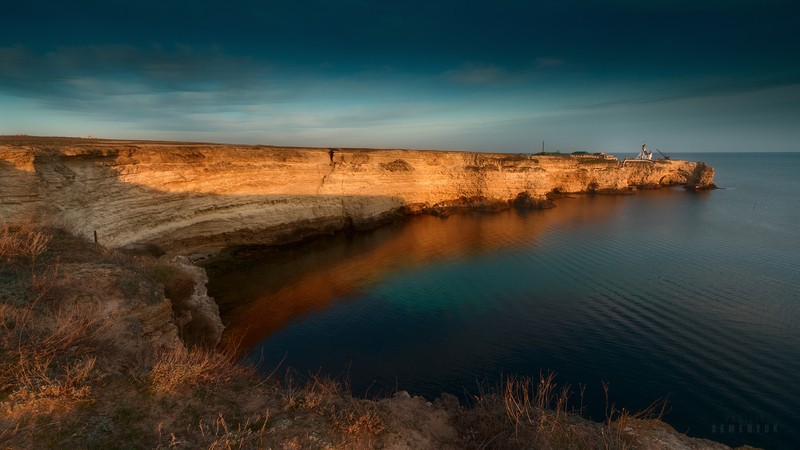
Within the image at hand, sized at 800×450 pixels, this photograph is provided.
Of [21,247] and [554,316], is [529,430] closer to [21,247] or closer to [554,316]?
[554,316]

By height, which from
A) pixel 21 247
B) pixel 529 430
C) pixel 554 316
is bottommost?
pixel 554 316

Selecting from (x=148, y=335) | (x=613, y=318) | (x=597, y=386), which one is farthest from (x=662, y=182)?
(x=148, y=335)

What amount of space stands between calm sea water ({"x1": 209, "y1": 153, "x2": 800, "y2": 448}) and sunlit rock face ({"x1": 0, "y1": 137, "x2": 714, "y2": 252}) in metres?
3.09

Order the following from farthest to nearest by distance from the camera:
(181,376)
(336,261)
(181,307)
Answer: (336,261) → (181,307) → (181,376)

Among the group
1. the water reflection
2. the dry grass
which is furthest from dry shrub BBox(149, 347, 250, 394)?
the water reflection

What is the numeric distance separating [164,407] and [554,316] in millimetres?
14653

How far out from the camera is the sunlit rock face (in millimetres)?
15828

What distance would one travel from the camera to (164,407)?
17.5ft

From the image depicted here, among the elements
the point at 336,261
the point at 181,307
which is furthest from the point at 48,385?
the point at 336,261

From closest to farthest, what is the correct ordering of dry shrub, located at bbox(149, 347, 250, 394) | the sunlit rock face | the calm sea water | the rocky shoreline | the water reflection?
the rocky shoreline, dry shrub, located at bbox(149, 347, 250, 394), the calm sea water, the sunlit rock face, the water reflection

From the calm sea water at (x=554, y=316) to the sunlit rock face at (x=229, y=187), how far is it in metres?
3.09

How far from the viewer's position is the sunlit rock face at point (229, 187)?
1583 cm

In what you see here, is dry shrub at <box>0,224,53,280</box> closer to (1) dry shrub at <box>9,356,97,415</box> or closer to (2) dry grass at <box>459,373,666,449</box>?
(1) dry shrub at <box>9,356,97,415</box>

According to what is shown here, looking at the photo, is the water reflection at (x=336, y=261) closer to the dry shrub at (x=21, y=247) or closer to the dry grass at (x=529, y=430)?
the dry shrub at (x=21, y=247)
